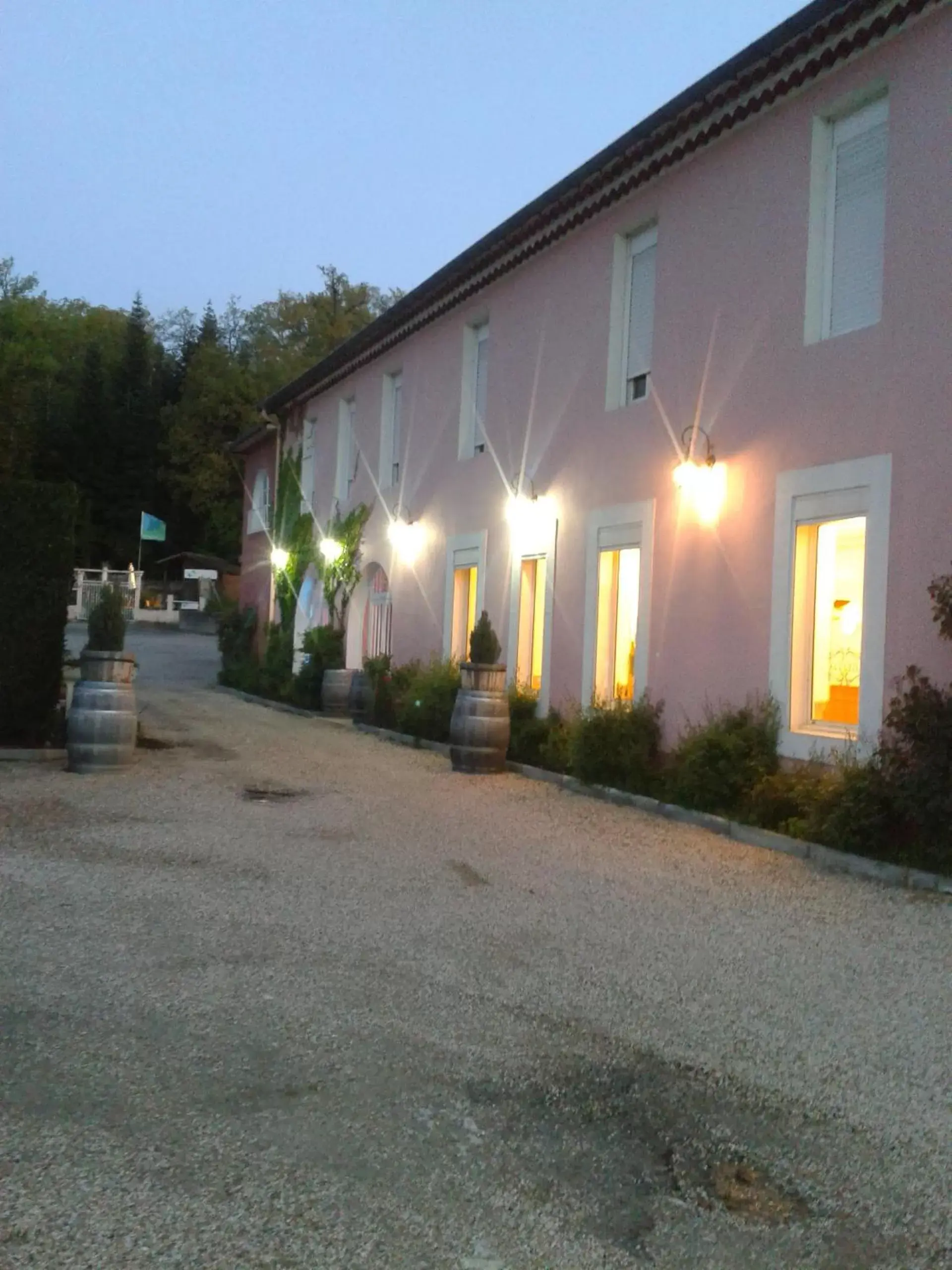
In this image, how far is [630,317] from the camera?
12.1m

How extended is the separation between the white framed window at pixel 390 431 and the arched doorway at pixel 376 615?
4.48 feet

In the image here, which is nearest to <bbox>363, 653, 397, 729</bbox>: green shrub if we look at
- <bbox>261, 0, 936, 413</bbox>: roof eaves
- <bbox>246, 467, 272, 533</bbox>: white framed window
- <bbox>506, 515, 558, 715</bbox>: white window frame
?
<bbox>506, 515, 558, 715</bbox>: white window frame

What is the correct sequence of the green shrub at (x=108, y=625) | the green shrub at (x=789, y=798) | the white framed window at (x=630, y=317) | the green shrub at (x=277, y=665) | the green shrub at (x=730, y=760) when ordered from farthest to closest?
the green shrub at (x=277, y=665), the white framed window at (x=630, y=317), the green shrub at (x=108, y=625), the green shrub at (x=730, y=760), the green shrub at (x=789, y=798)

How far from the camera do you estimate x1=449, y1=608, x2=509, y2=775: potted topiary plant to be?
1204 cm

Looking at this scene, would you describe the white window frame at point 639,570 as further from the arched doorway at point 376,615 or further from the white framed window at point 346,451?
the white framed window at point 346,451

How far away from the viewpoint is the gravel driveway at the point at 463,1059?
119 inches

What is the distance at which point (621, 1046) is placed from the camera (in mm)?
4340

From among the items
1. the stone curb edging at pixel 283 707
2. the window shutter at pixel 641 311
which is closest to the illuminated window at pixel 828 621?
the window shutter at pixel 641 311

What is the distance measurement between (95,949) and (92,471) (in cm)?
5575

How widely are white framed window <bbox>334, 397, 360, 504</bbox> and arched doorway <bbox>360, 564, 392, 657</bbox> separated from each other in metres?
1.71

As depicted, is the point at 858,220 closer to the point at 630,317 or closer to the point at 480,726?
the point at 630,317

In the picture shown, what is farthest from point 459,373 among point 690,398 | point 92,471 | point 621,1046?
point 92,471

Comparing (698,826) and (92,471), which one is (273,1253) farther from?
(92,471)

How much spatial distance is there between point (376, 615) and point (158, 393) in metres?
46.8
